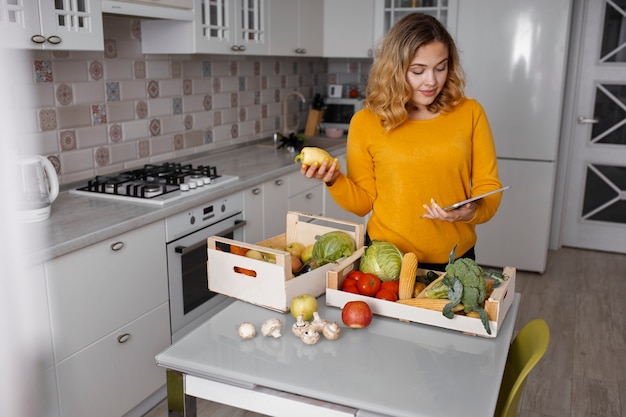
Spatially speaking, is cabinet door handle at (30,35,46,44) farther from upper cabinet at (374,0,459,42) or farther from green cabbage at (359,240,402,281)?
upper cabinet at (374,0,459,42)

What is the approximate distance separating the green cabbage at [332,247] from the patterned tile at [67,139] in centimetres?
148

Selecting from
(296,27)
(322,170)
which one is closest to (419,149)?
(322,170)

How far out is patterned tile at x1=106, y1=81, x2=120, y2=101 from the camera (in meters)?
2.85

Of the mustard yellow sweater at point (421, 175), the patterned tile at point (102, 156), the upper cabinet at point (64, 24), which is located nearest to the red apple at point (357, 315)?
the mustard yellow sweater at point (421, 175)

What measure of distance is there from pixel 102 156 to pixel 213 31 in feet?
2.79

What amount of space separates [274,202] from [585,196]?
2724 millimetres

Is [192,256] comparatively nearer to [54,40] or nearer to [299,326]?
[54,40]

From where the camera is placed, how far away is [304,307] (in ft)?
4.75

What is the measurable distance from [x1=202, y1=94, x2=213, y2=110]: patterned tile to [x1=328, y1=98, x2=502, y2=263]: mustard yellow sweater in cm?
184

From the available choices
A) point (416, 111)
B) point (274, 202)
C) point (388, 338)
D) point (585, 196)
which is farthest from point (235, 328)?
point (585, 196)

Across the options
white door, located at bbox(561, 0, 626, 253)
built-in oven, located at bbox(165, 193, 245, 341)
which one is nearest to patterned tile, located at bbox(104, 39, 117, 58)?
built-in oven, located at bbox(165, 193, 245, 341)

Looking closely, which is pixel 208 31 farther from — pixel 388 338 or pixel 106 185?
pixel 388 338

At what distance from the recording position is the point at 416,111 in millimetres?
1927

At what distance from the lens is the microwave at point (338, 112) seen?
16.0 feet
